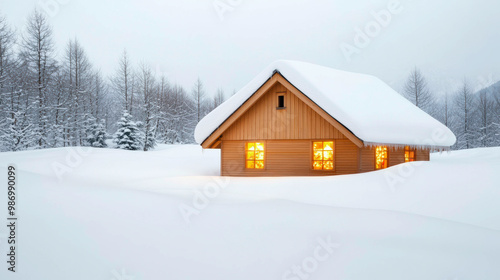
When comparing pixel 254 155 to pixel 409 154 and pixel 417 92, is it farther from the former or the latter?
pixel 417 92

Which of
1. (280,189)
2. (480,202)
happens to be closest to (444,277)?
(480,202)

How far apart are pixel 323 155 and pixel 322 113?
2.41m

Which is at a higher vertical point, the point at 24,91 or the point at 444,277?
the point at 24,91

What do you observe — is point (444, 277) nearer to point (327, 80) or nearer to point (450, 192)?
point (450, 192)

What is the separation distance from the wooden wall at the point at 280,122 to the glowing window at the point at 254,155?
49cm

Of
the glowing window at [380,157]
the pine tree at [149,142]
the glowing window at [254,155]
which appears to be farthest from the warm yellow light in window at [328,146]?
the pine tree at [149,142]

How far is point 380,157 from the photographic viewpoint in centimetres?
1992

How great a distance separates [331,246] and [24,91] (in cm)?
3756

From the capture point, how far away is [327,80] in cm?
2028

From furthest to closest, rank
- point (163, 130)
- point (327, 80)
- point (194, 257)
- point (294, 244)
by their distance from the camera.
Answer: point (163, 130), point (327, 80), point (294, 244), point (194, 257)

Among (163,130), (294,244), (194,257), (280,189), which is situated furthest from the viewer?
(163,130)

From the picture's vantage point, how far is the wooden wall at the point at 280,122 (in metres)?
18.3

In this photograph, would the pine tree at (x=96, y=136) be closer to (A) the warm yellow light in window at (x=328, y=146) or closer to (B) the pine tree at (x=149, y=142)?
(B) the pine tree at (x=149, y=142)

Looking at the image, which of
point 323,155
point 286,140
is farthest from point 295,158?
point 323,155
